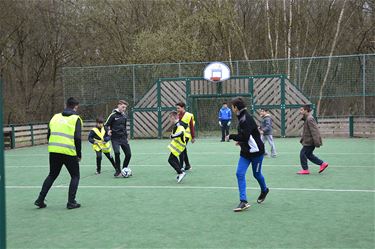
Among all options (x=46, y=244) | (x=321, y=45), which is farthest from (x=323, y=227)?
(x=321, y=45)

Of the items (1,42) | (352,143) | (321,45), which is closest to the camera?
(352,143)

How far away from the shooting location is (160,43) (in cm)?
2830

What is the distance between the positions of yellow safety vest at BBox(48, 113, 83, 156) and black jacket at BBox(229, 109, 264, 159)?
2617 mm

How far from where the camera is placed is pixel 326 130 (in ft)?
75.6

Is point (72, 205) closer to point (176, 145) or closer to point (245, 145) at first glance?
point (245, 145)

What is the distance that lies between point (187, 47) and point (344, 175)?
18.7m

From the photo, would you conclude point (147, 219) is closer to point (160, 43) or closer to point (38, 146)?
point (38, 146)

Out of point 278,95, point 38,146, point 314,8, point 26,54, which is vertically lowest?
point 38,146

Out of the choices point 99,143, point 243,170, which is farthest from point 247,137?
point 99,143

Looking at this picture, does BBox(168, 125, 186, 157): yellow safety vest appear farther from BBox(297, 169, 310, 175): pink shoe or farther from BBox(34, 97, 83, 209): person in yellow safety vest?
BBox(34, 97, 83, 209): person in yellow safety vest

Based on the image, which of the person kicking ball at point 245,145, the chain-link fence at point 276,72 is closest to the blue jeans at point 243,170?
the person kicking ball at point 245,145

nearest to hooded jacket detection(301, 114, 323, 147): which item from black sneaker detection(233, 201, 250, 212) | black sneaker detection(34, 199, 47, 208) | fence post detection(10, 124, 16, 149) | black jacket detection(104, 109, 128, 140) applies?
black sneaker detection(233, 201, 250, 212)

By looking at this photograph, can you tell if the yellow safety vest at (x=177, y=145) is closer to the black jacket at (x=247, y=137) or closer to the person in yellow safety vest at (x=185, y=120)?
the person in yellow safety vest at (x=185, y=120)

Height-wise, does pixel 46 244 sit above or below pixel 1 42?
below
